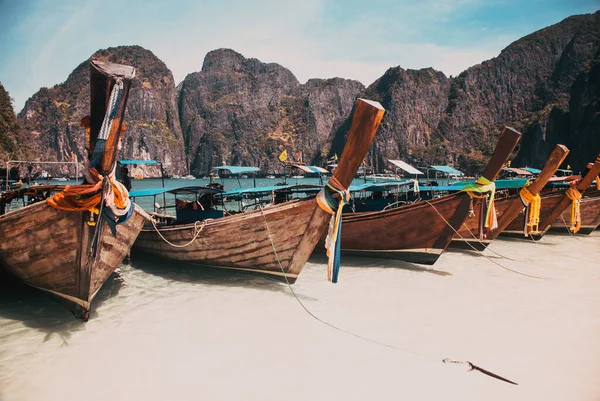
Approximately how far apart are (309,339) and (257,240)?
2201mm

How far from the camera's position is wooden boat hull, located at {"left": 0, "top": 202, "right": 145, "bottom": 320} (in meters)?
4.51

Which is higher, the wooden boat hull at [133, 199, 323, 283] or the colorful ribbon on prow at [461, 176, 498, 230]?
the colorful ribbon on prow at [461, 176, 498, 230]

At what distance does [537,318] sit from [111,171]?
21.7 ft

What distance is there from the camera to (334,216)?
17.5 ft

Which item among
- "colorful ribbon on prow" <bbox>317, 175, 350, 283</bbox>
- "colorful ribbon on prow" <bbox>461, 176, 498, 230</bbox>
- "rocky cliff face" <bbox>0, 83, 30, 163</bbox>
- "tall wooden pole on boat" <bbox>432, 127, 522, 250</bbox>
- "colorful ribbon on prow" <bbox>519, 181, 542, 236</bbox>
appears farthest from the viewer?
"rocky cliff face" <bbox>0, 83, 30, 163</bbox>

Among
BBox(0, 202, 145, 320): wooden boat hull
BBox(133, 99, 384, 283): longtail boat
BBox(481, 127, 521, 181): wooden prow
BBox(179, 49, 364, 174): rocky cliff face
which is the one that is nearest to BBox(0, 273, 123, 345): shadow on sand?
BBox(0, 202, 145, 320): wooden boat hull

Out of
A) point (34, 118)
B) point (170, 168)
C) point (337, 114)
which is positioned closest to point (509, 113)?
point (337, 114)

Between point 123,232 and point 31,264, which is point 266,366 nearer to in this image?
point 123,232

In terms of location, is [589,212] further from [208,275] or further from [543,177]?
[208,275]

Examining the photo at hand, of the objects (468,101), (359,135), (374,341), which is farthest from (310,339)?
(468,101)

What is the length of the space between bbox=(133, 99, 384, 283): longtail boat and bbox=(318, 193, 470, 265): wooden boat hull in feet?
7.88

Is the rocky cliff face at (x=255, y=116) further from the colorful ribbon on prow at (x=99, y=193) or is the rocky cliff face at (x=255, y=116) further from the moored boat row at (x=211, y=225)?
the colorful ribbon on prow at (x=99, y=193)

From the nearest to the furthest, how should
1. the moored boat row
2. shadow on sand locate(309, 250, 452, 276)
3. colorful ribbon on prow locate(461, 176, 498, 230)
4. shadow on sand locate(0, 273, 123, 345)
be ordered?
the moored boat row < shadow on sand locate(0, 273, 123, 345) < colorful ribbon on prow locate(461, 176, 498, 230) < shadow on sand locate(309, 250, 452, 276)

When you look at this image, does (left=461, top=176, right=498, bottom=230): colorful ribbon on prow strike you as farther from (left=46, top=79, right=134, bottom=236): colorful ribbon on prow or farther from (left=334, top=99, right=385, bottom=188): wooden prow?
(left=46, top=79, right=134, bottom=236): colorful ribbon on prow
